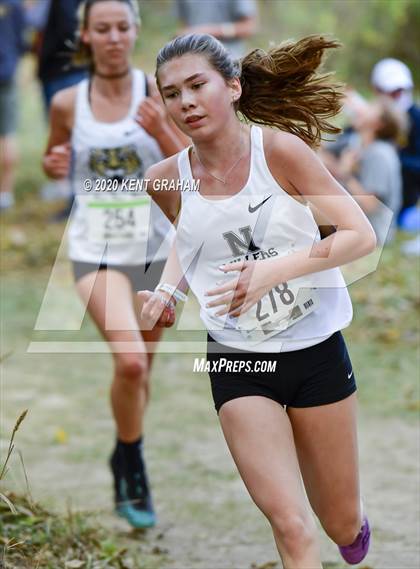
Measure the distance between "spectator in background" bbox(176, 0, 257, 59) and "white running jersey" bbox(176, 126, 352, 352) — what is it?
21.0ft

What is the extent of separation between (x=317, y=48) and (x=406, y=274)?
4.88 m

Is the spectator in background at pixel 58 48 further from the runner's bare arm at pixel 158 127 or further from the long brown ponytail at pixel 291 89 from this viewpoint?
the long brown ponytail at pixel 291 89

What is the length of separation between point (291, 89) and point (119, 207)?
1258 mm

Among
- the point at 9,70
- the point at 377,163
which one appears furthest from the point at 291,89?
the point at 9,70

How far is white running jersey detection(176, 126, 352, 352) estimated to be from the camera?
313cm

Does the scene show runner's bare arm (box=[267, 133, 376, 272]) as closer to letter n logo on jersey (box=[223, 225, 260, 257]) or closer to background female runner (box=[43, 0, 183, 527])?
letter n logo on jersey (box=[223, 225, 260, 257])

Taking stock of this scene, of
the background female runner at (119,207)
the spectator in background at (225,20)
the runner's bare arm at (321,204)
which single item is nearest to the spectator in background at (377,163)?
the spectator in background at (225,20)

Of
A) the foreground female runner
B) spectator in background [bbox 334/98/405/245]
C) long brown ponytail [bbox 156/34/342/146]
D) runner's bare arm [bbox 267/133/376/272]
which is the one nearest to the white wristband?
the foreground female runner

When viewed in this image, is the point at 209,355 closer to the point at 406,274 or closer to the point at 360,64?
the point at 406,274

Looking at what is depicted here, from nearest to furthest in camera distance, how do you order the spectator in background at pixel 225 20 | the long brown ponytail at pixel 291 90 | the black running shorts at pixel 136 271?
the long brown ponytail at pixel 291 90, the black running shorts at pixel 136 271, the spectator in background at pixel 225 20

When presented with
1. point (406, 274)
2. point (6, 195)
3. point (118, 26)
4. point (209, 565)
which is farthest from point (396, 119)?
point (209, 565)

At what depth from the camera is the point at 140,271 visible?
4.48m

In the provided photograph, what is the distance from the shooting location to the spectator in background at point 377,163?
8922 millimetres

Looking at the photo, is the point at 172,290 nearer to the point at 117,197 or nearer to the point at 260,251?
the point at 260,251
